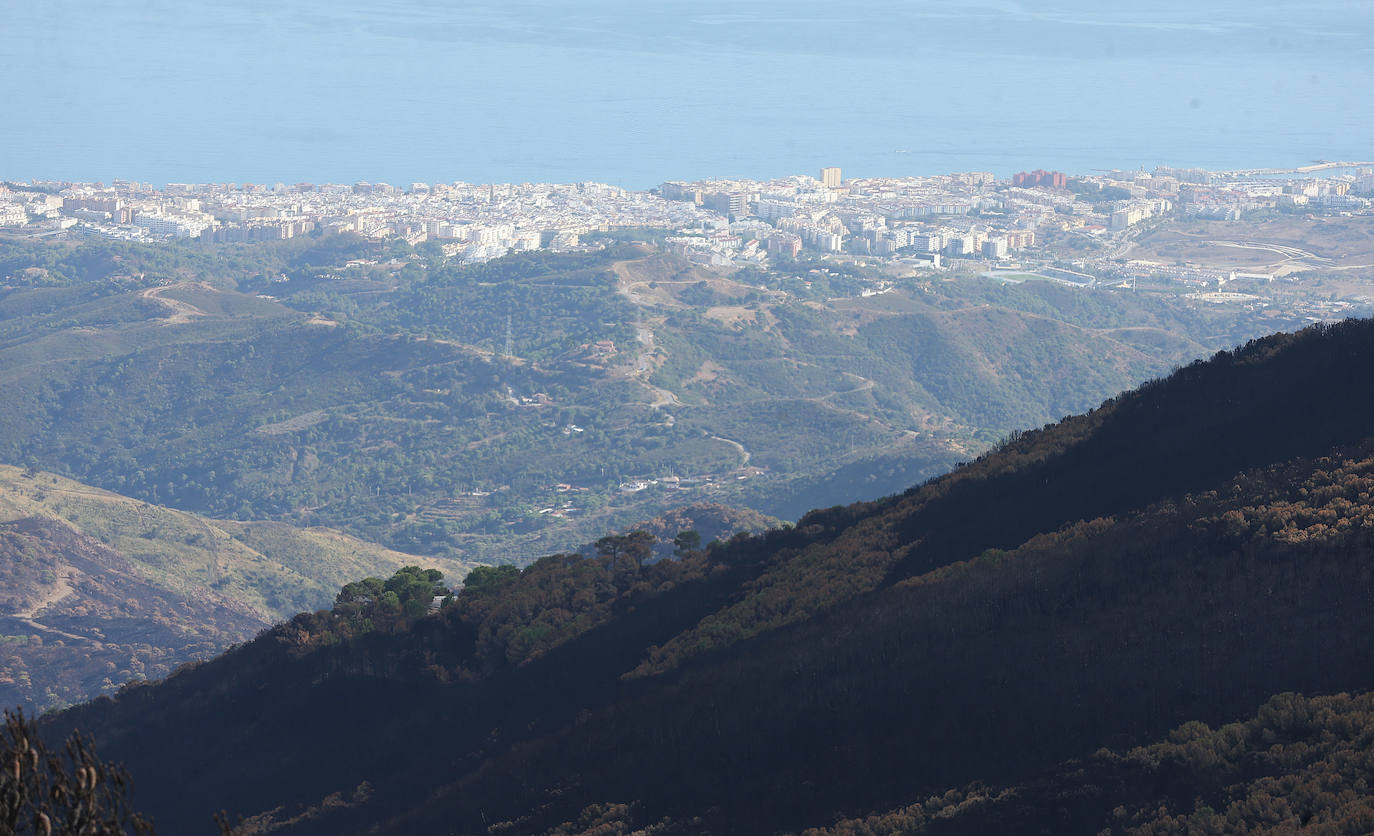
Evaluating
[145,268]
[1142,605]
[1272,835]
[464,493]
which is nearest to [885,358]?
[464,493]

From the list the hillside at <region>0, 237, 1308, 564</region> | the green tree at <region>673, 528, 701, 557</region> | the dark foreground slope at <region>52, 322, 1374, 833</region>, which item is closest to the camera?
the dark foreground slope at <region>52, 322, 1374, 833</region>

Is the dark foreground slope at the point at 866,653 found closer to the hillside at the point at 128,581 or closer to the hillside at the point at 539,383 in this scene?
the hillside at the point at 128,581

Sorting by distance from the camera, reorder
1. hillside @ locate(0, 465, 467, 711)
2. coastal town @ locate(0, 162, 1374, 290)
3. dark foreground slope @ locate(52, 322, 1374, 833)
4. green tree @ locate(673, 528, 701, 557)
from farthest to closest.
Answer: coastal town @ locate(0, 162, 1374, 290), hillside @ locate(0, 465, 467, 711), green tree @ locate(673, 528, 701, 557), dark foreground slope @ locate(52, 322, 1374, 833)

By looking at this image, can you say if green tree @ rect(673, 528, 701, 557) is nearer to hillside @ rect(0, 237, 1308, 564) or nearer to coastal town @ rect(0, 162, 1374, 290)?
hillside @ rect(0, 237, 1308, 564)

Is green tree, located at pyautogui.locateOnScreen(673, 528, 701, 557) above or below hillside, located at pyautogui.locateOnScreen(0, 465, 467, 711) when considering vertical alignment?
above

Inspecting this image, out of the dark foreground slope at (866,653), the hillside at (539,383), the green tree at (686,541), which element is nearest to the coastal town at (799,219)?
the hillside at (539,383)

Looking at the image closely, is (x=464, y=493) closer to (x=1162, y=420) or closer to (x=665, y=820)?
(x=1162, y=420)

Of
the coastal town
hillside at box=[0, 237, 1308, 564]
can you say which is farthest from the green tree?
the coastal town
